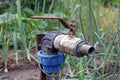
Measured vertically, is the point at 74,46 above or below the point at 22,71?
above

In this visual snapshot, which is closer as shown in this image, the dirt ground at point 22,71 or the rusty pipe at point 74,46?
the rusty pipe at point 74,46

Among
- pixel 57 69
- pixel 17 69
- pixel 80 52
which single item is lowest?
pixel 17 69

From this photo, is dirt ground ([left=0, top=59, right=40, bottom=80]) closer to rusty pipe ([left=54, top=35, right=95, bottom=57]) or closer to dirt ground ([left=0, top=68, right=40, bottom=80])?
dirt ground ([left=0, top=68, right=40, bottom=80])

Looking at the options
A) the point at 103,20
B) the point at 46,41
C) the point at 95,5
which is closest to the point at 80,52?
the point at 46,41

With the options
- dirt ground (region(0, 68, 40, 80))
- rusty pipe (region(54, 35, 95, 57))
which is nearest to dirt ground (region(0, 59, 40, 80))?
dirt ground (region(0, 68, 40, 80))

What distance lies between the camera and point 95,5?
2691 millimetres

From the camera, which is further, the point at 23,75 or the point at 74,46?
the point at 23,75

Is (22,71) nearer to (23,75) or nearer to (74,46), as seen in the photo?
(23,75)

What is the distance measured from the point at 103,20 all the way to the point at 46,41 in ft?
6.20

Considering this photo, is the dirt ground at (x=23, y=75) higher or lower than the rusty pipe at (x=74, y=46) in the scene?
lower

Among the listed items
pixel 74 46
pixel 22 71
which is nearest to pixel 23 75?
pixel 22 71

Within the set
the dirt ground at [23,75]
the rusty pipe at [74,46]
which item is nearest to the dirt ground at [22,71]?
the dirt ground at [23,75]

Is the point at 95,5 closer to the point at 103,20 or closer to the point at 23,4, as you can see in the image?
the point at 103,20

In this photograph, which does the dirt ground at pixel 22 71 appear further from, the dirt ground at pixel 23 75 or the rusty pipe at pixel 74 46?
the rusty pipe at pixel 74 46
